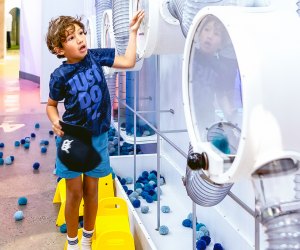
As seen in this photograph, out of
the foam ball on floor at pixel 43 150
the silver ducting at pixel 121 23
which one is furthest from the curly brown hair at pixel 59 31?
the foam ball on floor at pixel 43 150

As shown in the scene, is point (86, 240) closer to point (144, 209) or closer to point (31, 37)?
point (144, 209)

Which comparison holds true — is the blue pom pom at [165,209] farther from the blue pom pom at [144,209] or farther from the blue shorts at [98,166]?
the blue shorts at [98,166]

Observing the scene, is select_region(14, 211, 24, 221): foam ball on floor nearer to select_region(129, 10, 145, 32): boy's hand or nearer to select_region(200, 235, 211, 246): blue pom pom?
select_region(200, 235, 211, 246): blue pom pom

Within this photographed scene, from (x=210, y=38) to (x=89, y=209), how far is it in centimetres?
103

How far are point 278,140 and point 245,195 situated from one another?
0.89 meters

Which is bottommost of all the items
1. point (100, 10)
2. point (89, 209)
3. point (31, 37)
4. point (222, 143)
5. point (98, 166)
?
point (89, 209)

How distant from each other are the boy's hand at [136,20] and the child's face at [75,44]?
0.72ft

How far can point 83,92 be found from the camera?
1396 mm

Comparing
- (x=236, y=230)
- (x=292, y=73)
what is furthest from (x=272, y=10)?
(x=236, y=230)

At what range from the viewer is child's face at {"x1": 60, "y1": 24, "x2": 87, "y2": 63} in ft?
4.50

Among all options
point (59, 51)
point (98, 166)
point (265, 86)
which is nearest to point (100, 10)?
point (59, 51)

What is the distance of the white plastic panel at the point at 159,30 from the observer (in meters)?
1.06

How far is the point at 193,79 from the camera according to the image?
73cm

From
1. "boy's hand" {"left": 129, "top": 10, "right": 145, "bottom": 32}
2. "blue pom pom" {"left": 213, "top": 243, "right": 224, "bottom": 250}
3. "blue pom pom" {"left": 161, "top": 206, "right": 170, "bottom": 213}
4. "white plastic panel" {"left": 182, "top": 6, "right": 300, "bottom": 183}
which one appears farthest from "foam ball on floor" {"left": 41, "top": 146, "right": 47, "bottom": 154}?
"white plastic panel" {"left": 182, "top": 6, "right": 300, "bottom": 183}
